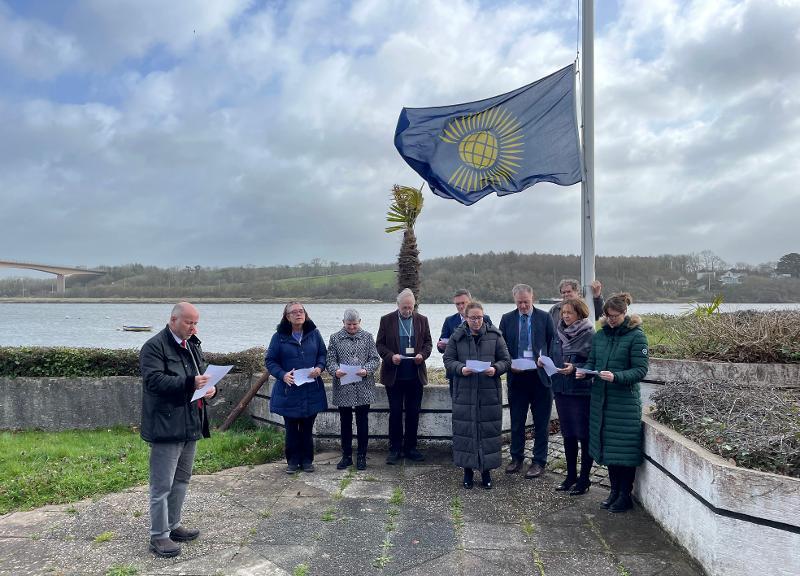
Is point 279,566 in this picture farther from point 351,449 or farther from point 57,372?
point 57,372

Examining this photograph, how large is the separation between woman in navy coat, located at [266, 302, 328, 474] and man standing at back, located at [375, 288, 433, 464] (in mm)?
693

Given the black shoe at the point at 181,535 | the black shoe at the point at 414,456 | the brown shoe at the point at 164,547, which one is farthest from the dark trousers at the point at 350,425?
the brown shoe at the point at 164,547

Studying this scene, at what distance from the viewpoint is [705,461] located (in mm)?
3584

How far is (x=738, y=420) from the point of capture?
13.3ft

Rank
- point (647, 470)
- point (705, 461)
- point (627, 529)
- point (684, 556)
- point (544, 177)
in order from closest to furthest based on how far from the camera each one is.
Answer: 1. point (705, 461)
2. point (684, 556)
3. point (627, 529)
4. point (647, 470)
5. point (544, 177)

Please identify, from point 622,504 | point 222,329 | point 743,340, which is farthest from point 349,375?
point 222,329

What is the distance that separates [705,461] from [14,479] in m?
5.61

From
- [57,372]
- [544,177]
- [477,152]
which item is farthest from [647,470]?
[57,372]

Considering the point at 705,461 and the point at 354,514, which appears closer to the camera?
the point at 705,461

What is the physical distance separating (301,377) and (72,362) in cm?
416

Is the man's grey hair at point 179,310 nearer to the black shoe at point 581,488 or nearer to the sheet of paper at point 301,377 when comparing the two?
the sheet of paper at point 301,377

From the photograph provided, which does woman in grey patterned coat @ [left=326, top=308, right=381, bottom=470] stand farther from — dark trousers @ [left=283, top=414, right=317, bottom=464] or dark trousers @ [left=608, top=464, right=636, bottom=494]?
dark trousers @ [left=608, top=464, right=636, bottom=494]

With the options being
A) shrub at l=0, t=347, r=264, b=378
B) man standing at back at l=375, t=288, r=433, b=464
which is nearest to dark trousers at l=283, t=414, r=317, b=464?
man standing at back at l=375, t=288, r=433, b=464

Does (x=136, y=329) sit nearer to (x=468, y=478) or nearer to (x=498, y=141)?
(x=498, y=141)
